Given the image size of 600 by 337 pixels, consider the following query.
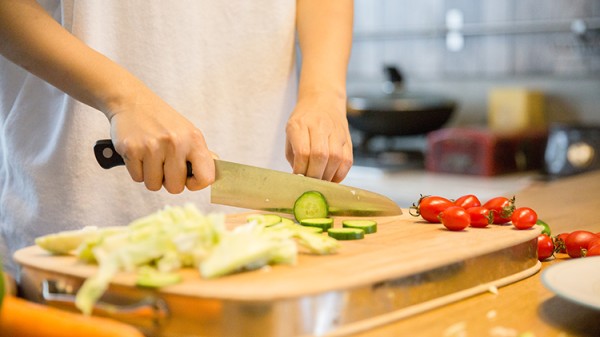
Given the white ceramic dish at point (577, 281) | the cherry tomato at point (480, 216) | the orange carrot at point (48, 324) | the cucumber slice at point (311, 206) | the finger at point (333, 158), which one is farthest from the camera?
the finger at point (333, 158)

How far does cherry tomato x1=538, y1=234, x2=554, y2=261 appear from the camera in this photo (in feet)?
5.03

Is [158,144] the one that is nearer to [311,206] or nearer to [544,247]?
[311,206]

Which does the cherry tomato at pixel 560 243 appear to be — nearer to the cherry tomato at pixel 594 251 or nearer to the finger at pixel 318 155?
the cherry tomato at pixel 594 251

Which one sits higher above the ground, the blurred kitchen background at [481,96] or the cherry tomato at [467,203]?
the blurred kitchen background at [481,96]

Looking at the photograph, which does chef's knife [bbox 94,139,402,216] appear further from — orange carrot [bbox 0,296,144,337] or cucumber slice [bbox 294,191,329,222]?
orange carrot [bbox 0,296,144,337]

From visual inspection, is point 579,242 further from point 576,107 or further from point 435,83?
point 435,83

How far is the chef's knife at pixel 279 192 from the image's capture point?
164 cm

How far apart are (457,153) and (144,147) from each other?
93.0 inches

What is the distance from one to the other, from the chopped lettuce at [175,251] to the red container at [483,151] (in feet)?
8.03

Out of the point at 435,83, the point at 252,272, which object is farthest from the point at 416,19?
the point at 252,272

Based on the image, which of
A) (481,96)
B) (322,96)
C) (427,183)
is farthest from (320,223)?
(481,96)

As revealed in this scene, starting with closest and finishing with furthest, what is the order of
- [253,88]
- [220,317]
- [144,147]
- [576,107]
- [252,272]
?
1. [220,317]
2. [252,272]
3. [144,147]
4. [253,88]
5. [576,107]

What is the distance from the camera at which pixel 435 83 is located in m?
4.29

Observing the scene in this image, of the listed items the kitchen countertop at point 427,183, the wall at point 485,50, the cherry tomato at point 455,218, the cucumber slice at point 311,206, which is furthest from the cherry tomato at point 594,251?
the wall at point 485,50
